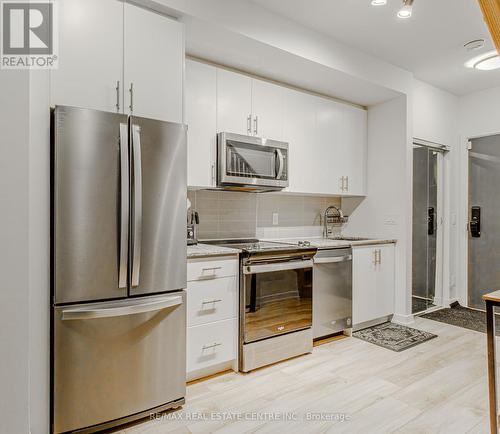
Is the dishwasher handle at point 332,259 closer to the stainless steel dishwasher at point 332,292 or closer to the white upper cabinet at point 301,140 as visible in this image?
the stainless steel dishwasher at point 332,292

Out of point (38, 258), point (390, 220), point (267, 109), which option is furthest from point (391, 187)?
point (38, 258)

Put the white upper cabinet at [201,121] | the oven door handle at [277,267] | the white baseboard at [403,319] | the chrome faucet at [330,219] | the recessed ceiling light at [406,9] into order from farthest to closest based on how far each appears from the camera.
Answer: the chrome faucet at [330,219] → the white baseboard at [403,319] → the white upper cabinet at [201,121] → the oven door handle at [277,267] → the recessed ceiling light at [406,9]

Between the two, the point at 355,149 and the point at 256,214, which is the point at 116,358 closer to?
the point at 256,214

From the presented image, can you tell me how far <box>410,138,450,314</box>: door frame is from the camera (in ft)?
14.5

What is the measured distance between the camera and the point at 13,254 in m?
1.12

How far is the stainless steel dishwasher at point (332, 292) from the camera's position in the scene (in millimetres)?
3055

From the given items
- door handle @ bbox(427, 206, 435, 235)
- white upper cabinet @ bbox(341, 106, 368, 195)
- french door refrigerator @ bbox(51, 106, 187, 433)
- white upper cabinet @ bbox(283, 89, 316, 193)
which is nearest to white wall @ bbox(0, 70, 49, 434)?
french door refrigerator @ bbox(51, 106, 187, 433)

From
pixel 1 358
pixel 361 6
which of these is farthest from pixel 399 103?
pixel 1 358

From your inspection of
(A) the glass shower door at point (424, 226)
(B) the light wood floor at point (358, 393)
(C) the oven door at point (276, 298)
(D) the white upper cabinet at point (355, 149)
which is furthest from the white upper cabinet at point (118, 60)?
(A) the glass shower door at point (424, 226)

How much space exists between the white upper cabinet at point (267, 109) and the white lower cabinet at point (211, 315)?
1263mm

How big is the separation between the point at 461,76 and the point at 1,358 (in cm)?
465

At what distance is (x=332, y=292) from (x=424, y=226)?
1.81 m

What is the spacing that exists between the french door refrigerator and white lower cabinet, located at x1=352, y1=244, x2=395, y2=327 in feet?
6.33

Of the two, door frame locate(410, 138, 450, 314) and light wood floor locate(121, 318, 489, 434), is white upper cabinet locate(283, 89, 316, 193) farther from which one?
door frame locate(410, 138, 450, 314)
